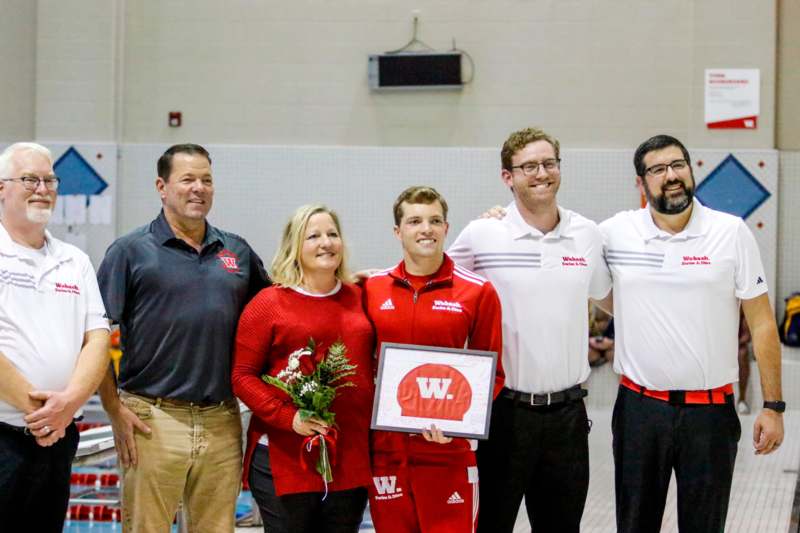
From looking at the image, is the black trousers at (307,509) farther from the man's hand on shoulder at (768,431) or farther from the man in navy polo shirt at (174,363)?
the man's hand on shoulder at (768,431)

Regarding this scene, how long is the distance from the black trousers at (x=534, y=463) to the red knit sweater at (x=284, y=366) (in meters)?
0.51

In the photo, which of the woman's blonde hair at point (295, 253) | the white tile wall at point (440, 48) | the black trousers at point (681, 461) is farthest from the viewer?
the white tile wall at point (440, 48)

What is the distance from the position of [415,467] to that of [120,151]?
733 cm

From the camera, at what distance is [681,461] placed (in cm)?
363

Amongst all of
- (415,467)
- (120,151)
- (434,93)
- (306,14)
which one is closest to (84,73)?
(120,151)

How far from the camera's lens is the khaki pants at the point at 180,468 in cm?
359

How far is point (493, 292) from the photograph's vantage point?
139 inches

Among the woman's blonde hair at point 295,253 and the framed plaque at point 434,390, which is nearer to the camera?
the framed plaque at point 434,390

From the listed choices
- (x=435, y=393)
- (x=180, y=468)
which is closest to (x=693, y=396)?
(x=435, y=393)

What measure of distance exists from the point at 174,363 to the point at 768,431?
2251mm

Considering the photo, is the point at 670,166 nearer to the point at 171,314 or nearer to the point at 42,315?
the point at 171,314

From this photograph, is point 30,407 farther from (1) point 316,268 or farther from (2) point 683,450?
(2) point 683,450

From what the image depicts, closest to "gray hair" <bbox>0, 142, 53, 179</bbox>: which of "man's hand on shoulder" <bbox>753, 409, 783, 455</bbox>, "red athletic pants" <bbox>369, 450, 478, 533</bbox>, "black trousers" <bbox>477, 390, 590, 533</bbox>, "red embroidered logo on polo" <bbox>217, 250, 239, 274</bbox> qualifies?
"red embroidered logo on polo" <bbox>217, 250, 239, 274</bbox>

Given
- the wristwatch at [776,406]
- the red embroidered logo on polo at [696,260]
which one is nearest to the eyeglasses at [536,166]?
the red embroidered logo on polo at [696,260]
